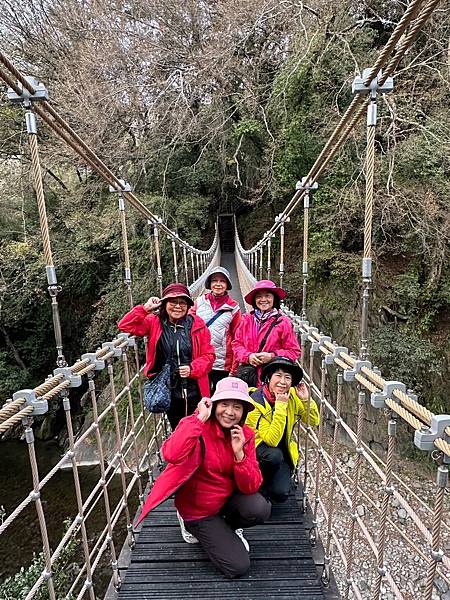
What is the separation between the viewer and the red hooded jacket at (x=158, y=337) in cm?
157

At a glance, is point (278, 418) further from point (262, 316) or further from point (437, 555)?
point (437, 555)

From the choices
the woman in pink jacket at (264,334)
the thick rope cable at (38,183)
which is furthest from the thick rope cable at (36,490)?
the woman in pink jacket at (264,334)

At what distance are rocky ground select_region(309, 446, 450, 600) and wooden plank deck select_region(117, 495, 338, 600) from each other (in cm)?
227

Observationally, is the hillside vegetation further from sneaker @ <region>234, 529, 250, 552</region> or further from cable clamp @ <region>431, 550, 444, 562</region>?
cable clamp @ <region>431, 550, 444, 562</region>

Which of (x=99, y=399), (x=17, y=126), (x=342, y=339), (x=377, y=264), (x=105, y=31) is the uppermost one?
(x=105, y=31)

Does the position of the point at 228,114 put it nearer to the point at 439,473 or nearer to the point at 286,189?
the point at 286,189

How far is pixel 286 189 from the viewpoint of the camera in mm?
5910

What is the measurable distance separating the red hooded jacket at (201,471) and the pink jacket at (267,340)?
0.47 metres

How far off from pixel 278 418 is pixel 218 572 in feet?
1.56

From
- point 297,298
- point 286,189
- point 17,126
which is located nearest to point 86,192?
point 17,126

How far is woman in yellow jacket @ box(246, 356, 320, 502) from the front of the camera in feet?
4.81

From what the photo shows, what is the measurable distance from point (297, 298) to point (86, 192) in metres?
3.58

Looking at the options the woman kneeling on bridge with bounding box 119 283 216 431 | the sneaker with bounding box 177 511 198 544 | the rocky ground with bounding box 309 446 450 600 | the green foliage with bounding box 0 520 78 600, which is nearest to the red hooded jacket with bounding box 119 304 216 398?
the woman kneeling on bridge with bounding box 119 283 216 431

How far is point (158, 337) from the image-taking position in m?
1.60
